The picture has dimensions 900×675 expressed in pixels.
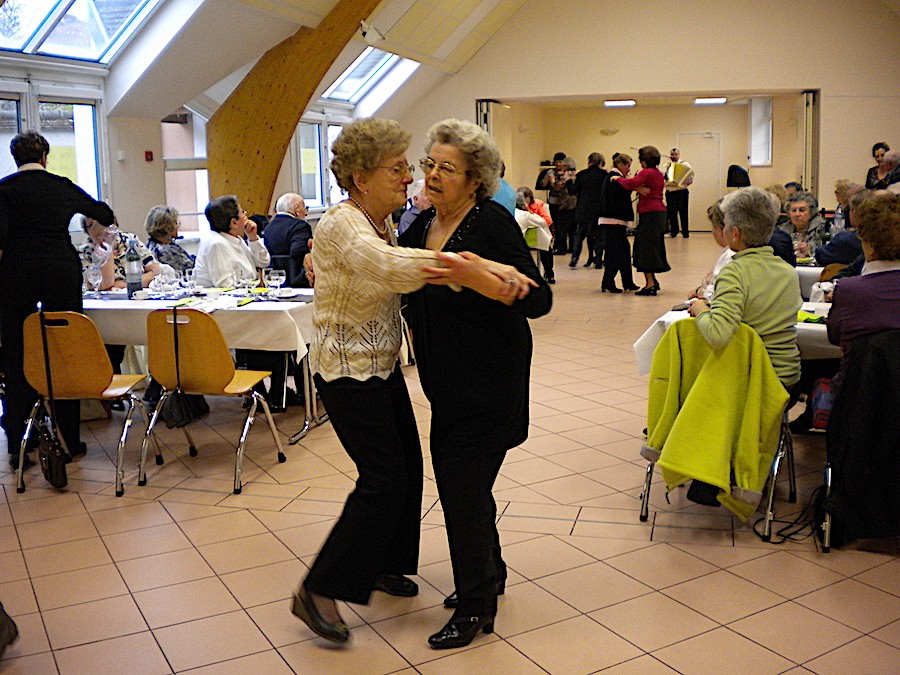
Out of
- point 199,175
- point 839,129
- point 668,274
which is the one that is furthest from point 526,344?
point 839,129

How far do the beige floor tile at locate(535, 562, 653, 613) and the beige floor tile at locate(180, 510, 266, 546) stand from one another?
3.94 ft

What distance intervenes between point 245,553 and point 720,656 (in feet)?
5.64

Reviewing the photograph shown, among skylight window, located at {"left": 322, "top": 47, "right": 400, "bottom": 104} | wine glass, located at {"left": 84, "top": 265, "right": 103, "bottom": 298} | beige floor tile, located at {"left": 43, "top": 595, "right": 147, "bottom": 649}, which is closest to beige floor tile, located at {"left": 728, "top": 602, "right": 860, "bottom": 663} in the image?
beige floor tile, located at {"left": 43, "top": 595, "right": 147, "bottom": 649}

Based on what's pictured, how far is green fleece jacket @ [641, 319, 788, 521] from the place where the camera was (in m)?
3.50

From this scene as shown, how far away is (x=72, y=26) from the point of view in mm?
7727

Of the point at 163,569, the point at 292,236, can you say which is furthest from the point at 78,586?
the point at 292,236

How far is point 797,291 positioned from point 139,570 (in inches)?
104

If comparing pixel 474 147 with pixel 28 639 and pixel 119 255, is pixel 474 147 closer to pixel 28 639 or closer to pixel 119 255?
pixel 28 639

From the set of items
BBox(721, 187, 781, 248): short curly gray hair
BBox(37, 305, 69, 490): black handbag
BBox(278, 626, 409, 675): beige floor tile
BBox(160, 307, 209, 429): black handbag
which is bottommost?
BBox(278, 626, 409, 675): beige floor tile

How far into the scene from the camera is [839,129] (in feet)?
45.7

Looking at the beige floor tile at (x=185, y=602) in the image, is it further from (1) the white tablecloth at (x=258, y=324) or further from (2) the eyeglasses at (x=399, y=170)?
(1) the white tablecloth at (x=258, y=324)

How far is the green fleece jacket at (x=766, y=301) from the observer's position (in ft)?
11.6

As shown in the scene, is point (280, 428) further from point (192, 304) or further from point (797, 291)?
point (797, 291)

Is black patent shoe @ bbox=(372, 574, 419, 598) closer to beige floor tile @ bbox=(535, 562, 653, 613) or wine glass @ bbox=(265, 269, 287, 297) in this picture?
beige floor tile @ bbox=(535, 562, 653, 613)
